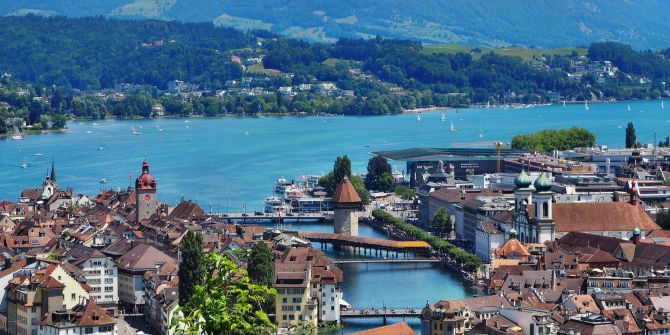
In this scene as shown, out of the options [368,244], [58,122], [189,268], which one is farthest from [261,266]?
[58,122]

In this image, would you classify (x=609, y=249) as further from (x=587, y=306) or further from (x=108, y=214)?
(x=108, y=214)

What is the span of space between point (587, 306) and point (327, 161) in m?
51.0

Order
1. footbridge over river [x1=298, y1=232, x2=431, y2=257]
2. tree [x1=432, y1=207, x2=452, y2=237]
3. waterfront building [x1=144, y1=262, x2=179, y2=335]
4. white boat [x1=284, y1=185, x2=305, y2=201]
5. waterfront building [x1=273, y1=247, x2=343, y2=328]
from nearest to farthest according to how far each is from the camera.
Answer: waterfront building [x1=144, y1=262, x2=179, y2=335], waterfront building [x1=273, y1=247, x2=343, y2=328], footbridge over river [x1=298, y1=232, x2=431, y2=257], tree [x1=432, y1=207, x2=452, y2=237], white boat [x1=284, y1=185, x2=305, y2=201]

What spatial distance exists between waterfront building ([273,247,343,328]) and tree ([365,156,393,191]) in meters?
29.9

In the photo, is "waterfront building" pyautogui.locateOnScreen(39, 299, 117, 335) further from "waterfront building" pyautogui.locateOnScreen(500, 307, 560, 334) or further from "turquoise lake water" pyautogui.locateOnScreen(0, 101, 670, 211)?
"turquoise lake water" pyautogui.locateOnScreen(0, 101, 670, 211)

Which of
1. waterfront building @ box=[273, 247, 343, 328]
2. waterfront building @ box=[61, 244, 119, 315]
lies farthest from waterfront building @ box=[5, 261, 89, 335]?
waterfront building @ box=[61, 244, 119, 315]

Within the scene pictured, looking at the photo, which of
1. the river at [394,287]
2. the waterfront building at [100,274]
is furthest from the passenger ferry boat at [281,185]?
the waterfront building at [100,274]

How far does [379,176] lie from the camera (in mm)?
64625

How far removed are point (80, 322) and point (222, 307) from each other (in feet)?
56.3

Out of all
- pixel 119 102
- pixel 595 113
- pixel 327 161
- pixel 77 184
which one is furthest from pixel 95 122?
pixel 77 184

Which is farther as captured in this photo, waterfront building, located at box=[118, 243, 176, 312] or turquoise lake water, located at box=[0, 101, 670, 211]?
turquoise lake water, located at box=[0, 101, 670, 211]

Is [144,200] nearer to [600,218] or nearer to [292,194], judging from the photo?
[600,218]

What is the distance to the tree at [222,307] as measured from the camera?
32.9ft

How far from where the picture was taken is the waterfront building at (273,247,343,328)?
31469mm
